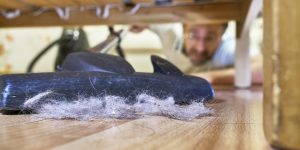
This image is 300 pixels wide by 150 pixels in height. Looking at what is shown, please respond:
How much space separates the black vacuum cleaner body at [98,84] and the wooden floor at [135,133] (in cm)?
6

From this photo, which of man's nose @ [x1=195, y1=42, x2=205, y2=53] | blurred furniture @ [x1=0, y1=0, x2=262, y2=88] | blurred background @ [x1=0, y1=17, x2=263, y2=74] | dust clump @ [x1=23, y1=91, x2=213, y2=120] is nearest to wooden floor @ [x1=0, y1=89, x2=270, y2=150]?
dust clump @ [x1=23, y1=91, x2=213, y2=120]

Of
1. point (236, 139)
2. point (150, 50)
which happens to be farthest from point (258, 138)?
point (150, 50)

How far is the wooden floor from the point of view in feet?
1.06

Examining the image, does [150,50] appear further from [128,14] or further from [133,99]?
[133,99]

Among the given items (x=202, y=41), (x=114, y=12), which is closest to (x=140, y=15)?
(x=114, y=12)

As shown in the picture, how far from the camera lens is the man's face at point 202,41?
6.97ft

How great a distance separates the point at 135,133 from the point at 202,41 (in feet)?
5.88

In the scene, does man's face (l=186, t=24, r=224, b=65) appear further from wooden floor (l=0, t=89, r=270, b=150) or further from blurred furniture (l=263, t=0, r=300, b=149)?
blurred furniture (l=263, t=0, r=300, b=149)

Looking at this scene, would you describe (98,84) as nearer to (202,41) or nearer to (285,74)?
(285,74)

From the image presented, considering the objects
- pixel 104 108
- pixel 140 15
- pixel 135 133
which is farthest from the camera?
pixel 140 15

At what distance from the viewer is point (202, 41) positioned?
2133 millimetres

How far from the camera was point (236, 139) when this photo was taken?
353 mm

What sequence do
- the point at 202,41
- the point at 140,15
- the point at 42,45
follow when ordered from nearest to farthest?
1. the point at 140,15
2. the point at 202,41
3. the point at 42,45

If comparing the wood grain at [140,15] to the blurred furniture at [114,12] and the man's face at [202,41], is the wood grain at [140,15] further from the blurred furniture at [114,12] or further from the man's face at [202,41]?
the man's face at [202,41]
